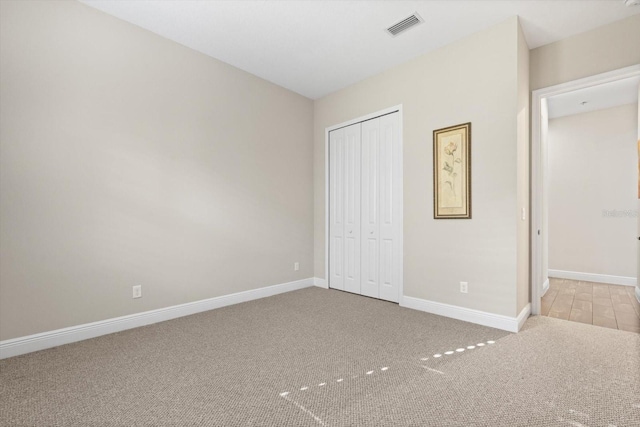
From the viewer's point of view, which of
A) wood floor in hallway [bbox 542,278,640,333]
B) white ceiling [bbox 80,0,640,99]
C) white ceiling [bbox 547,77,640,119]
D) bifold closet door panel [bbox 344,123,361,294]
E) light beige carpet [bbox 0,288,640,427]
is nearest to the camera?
light beige carpet [bbox 0,288,640,427]

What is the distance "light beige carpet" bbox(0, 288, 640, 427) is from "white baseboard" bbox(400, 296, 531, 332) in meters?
0.12

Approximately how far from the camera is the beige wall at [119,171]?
7.75 ft

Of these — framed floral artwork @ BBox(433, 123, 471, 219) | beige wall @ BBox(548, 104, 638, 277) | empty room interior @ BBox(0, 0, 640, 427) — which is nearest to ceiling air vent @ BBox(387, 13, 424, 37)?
empty room interior @ BBox(0, 0, 640, 427)

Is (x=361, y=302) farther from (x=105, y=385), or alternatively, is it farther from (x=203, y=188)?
(x=105, y=385)

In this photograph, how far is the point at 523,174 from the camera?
3.07 m

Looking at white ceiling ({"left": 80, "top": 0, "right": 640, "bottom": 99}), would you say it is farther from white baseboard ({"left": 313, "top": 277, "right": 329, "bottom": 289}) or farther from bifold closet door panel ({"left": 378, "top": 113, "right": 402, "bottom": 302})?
white baseboard ({"left": 313, "top": 277, "right": 329, "bottom": 289})

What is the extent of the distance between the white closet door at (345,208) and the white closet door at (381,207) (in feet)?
0.42

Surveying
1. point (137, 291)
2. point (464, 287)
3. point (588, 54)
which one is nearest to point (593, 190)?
point (588, 54)

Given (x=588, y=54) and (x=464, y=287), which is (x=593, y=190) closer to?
(x=588, y=54)

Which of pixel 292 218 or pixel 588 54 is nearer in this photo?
pixel 588 54

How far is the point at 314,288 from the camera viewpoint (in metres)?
4.55

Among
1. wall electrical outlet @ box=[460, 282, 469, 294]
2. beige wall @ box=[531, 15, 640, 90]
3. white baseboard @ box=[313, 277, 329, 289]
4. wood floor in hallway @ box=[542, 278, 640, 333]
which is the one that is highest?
beige wall @ box=[531, 15, 640, 90]

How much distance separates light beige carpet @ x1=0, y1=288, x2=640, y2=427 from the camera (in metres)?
1.60

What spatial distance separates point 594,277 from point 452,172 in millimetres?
3677
